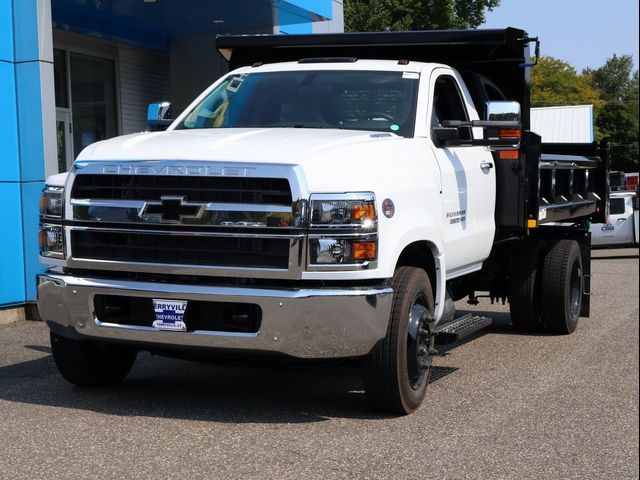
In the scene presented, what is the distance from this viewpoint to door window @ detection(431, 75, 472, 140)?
7.15m

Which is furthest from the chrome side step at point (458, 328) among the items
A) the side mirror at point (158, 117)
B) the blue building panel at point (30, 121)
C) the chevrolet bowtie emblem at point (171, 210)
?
the blue building panel at point (30, 121)

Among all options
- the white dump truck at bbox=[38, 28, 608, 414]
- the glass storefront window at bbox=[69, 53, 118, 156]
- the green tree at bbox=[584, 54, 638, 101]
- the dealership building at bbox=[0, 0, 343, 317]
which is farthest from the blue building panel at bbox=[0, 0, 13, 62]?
the green tree at bbox=[584, 54, 638, 101]

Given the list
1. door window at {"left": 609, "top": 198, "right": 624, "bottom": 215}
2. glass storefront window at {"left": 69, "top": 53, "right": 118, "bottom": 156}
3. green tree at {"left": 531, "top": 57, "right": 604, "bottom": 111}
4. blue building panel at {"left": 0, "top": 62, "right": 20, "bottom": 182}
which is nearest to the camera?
blue building panel at {"left": 0, "top": 62, "right": 20, "bottom": 182}

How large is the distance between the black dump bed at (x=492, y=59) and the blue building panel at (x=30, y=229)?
3138 mm

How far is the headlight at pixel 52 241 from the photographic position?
5984 millimetres

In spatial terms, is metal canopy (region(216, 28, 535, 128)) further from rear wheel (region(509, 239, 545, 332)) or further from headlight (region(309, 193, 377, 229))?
headlight (region(309, 193, 377, 229))

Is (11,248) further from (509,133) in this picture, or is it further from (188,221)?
(509,133)

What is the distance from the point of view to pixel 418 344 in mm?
6039

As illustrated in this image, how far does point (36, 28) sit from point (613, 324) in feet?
22.7

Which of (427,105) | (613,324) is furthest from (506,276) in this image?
(427,105)

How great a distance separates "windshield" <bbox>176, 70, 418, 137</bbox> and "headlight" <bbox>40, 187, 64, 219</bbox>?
4.75 ft

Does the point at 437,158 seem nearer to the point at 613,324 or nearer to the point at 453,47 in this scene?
the point at 453,47

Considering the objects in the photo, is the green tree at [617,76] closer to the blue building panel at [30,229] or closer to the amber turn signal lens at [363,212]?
the amber turn signal lens at [363,212]

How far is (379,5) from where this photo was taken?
38438mm
